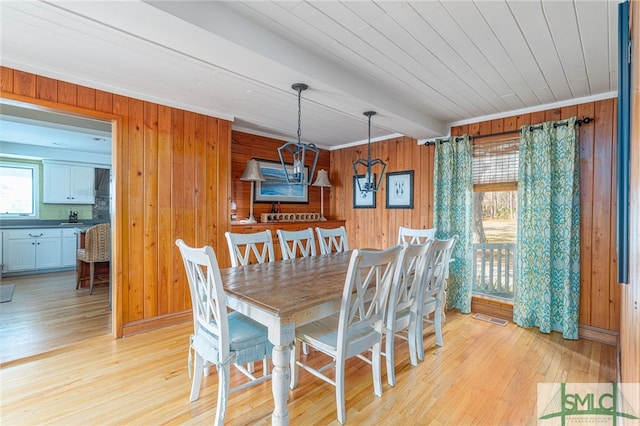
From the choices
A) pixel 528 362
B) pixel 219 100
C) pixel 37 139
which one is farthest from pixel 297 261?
pixel 37 139

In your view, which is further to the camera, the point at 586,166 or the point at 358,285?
the point at 586,166

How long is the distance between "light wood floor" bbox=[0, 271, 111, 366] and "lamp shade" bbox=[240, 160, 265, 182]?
2.22 meters

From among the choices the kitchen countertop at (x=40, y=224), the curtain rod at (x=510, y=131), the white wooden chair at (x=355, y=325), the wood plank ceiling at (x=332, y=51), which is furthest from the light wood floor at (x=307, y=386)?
the kitchen countertop at (x=40, y=224)

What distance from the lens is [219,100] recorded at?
304 cm

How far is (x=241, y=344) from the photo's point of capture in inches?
68.6

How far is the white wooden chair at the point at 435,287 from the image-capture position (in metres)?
2.49

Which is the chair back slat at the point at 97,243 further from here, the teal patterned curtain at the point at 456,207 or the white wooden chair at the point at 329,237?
the teal patterned curtain at the point at 456,207

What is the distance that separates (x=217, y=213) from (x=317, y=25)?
232cm

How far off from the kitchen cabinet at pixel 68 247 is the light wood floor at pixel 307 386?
12.6 ft

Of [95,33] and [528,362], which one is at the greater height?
[95,33]

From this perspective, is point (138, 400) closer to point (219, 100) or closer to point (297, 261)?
point (297, 261)

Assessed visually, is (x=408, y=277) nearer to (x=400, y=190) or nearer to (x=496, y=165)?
(x=496, y=165)

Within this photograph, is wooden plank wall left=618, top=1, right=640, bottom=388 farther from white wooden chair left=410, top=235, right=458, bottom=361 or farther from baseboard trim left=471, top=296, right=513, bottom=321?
baseboard trim left=471, top=296, right=513, bottom=321

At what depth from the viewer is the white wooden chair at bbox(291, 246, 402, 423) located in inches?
68.0
